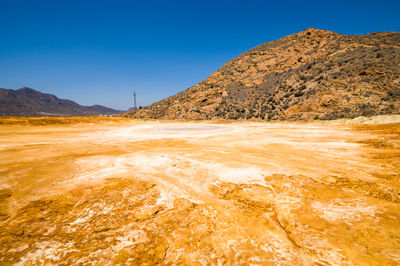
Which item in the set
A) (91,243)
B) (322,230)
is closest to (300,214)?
(322,230)

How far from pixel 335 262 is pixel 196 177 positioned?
2815mm

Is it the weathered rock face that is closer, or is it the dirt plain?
the dirt plain

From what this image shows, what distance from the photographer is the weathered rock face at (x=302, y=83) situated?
2125 cm

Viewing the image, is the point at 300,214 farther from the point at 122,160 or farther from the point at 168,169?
the point at 122,160

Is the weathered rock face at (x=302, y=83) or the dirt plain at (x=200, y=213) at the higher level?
the weathered rock face at (x=302, y=83)

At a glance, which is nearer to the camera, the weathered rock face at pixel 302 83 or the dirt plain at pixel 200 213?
the dirt plain at pixel 200 213

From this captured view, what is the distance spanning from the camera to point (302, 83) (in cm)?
2908

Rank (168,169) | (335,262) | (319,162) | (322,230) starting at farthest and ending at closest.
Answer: (319,162) < (168,169) < (322,230) < (335,262)

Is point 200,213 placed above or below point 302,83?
below

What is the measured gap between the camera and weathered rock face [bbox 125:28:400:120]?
21250 mm

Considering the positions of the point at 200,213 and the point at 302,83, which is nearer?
the point at 200,213

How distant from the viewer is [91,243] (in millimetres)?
2090

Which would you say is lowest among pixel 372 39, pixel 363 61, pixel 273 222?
pixel 273 222

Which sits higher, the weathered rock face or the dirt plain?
the weathered rock face
